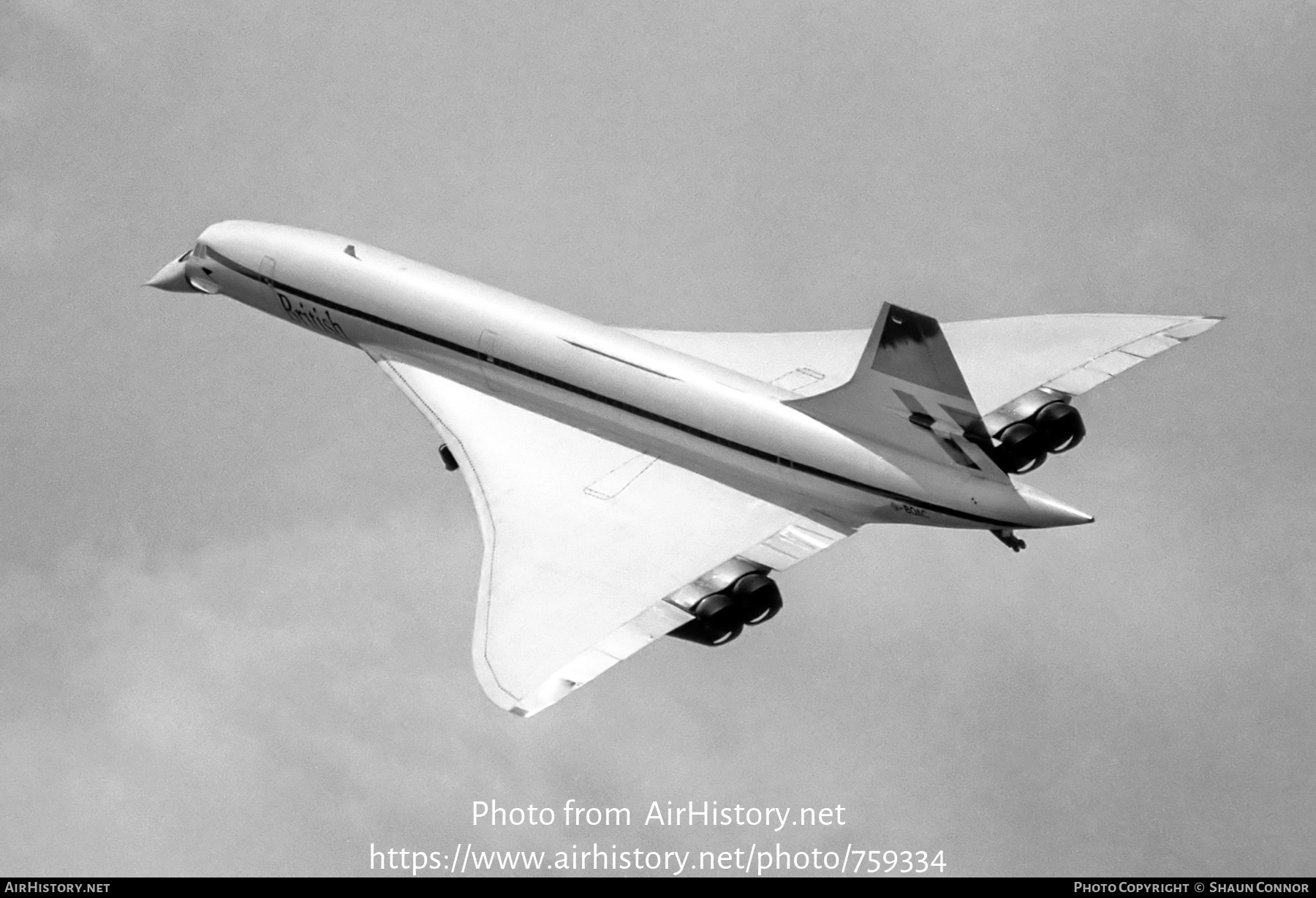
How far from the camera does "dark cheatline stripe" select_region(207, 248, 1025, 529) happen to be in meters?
34.9

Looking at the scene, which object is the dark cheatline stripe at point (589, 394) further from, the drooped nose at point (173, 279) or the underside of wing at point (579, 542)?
the drooped nose at point (173, 279)

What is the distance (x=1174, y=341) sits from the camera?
3891 cm

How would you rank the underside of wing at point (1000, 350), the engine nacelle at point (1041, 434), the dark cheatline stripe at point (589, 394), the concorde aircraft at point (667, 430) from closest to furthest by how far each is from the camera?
the concorde aircraft at point (667, 430) → the dark cheatline stripe at point (589, 394) → the engine nacelle at point (1041, 434) → the underside of wing at point (1000, 350)

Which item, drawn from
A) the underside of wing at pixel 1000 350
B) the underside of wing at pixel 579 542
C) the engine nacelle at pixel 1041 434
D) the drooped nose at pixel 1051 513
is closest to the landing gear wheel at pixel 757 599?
the underside of wing at pixel 579 542

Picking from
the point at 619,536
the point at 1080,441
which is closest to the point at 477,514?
the point at 619,536

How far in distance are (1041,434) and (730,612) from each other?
23.2 ft

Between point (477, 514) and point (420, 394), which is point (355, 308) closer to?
point (420, 394)

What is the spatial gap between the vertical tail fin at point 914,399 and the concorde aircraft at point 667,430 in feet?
0.12

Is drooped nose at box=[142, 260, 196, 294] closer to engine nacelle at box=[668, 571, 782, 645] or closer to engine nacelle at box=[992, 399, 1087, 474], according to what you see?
engine nacelle at box=[668, 571, 782, 645]

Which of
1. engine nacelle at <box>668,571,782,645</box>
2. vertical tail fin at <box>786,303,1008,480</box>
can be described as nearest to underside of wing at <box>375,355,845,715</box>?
engine nacelle at <box>668,571,782,645</box>

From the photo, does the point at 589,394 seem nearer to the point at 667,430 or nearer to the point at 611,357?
the point at 611,357

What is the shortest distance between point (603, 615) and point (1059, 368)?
9823 millimetres

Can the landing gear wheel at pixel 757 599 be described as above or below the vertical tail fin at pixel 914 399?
below

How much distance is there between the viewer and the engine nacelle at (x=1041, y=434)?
124ft
